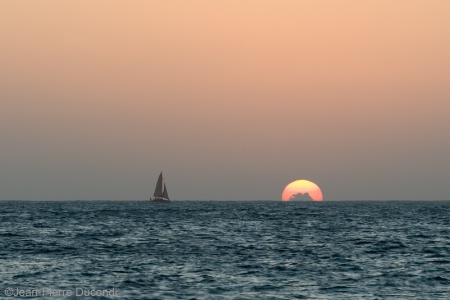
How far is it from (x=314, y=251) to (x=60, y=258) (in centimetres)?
1905

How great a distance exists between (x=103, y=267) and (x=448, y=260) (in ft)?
76.7

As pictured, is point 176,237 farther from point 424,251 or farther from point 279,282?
point 279,282

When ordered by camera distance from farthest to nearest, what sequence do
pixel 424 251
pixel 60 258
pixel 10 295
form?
1. pixel 424 251
2. pixel 60 258
3. pixel 10 295

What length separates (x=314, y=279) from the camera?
45.0m

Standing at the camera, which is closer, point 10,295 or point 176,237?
point 10,295

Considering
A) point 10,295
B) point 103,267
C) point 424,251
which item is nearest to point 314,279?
point 103,267

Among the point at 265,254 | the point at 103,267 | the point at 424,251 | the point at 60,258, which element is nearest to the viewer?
the point at 103,267

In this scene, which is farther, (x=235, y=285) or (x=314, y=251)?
(x=314, y=251)

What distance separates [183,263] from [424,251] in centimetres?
2104

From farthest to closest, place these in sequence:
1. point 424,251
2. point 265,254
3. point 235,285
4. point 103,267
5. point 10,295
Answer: point 424,251, point 265,254, point 103,267, point 235,285, point 10,295

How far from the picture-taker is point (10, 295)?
38375mm

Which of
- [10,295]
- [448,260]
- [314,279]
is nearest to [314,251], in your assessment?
[448,260]

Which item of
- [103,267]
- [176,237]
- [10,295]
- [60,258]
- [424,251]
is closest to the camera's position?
[10,295]

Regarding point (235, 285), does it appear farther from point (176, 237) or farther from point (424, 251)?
point (176, 237)
